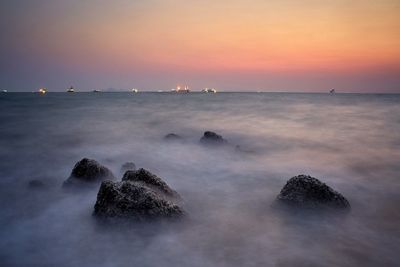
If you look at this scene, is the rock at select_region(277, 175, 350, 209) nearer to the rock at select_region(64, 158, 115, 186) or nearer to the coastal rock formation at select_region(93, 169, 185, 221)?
the coastal rock formation at select_region(93, 169, 185, 221)

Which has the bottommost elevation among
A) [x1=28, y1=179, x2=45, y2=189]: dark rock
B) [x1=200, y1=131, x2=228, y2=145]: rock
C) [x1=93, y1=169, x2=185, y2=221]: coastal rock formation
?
[x1=28, y1=179, x2=45, y2=189]: dark rock

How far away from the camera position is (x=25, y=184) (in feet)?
27.3

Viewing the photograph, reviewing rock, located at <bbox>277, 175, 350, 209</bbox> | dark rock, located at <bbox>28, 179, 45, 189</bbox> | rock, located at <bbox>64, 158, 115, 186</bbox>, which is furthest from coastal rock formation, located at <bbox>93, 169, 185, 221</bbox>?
dark rock, located at <bbox>28, 179, 45, 189</bbox>

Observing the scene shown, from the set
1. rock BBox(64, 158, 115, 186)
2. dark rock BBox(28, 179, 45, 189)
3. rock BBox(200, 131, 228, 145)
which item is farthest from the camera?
rock BBox(200, 131, 228, 145)

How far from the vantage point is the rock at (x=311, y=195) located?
614 cm

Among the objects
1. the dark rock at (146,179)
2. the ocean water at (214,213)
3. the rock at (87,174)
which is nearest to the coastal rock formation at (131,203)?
the ocean water at (214,213)

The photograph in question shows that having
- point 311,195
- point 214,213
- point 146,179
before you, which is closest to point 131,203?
point 146,179

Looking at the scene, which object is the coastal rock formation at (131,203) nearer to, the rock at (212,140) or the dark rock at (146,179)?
the dark rock at (146,179)

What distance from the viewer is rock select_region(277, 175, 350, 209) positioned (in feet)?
20.2

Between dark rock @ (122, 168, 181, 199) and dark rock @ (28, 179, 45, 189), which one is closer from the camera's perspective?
dark rock @ (122, 168, 181, 199)

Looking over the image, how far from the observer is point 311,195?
6160 mm

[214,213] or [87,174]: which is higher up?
[87,174]

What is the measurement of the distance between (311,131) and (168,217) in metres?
14.4

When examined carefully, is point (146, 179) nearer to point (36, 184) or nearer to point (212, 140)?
point (36, 184)
